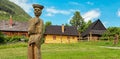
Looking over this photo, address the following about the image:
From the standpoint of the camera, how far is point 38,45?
10.7 meters

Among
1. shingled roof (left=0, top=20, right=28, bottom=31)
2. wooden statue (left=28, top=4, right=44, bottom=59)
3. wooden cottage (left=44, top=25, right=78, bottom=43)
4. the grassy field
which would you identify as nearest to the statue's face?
wooden statue (left=28, top=4, right=44, bottom=59)

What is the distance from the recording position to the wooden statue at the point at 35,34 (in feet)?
35.0

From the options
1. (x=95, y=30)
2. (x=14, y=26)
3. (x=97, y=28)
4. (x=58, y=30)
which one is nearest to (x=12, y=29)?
(x=14, y=26)

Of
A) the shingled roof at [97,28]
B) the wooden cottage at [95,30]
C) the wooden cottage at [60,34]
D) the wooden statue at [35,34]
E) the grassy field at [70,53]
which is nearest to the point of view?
the wooden statue at [35,34]

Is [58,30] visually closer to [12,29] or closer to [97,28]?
[12,29]

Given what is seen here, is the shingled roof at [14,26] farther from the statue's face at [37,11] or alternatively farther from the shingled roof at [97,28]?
the statue's face at [37,11]

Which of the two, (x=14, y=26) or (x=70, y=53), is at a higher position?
(x=14, y=26)

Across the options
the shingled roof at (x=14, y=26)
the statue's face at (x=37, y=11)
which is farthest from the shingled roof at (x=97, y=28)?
the statue's face at (x=37, y=11)

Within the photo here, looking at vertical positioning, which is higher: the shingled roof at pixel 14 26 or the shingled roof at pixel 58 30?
the shingled roof at pixel 14 26

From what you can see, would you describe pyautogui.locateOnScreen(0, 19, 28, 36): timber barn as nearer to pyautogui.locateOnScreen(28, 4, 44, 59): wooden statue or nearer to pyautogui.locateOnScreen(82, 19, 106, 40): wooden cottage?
pyautogui.locateOnScreen(82, 19, 106, 40): wooden cottage

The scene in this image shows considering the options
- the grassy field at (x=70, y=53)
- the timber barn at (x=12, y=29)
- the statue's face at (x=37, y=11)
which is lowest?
the grassy field at (x=70, y=53)

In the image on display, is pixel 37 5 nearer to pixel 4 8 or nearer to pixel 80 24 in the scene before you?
pixel 80 24

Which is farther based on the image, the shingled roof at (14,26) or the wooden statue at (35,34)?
the shingled roof at (14,26)

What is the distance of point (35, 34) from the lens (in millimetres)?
10852
